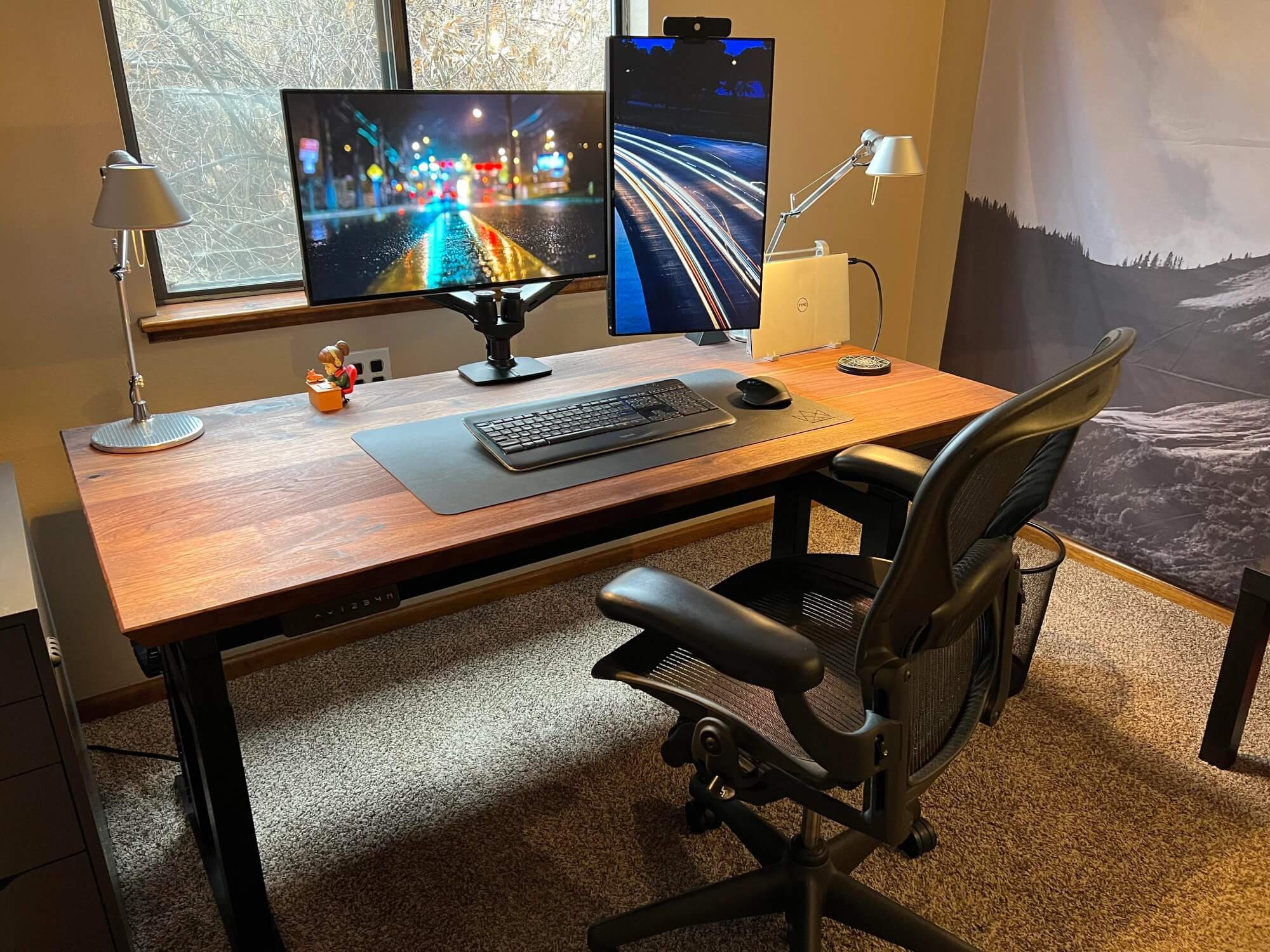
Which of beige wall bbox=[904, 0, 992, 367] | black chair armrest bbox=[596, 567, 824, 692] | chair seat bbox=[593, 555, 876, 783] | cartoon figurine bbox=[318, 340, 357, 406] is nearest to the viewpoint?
black chair armrest bbox=[596, 567, 824, 692]

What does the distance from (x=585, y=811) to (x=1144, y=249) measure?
198 centimetres

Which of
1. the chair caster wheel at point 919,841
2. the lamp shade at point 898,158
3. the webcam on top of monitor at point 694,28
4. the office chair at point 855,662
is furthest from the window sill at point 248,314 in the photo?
the chair caster wheel at point 919,841

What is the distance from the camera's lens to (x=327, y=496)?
1.40m

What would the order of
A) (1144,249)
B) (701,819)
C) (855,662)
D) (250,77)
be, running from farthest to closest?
(1144,249) → (250,77) → (701,819) → (855,662)

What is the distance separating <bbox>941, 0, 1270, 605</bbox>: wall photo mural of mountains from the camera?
2.25m

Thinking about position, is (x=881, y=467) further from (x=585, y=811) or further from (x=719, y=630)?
(x=585, y=811)

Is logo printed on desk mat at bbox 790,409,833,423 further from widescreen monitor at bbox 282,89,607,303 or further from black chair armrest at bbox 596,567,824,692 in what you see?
black chair armrest at bbox 596,567,824,692

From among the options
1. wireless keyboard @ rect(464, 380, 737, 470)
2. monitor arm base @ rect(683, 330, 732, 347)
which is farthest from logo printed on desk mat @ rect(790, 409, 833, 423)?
monitor arm base @ rect(683, 330, 732, 347)

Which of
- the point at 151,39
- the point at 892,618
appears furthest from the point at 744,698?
the point at 151,39

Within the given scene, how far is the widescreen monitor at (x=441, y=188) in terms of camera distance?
1.57 metres

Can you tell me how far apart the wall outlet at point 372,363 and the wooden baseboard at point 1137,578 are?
193 cm

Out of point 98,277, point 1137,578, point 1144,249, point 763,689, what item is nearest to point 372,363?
point 98,277

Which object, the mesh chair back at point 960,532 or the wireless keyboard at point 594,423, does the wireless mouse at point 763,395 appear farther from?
the mesh chair back at point 960,532

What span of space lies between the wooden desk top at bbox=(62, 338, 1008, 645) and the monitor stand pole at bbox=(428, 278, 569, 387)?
0.04 metres
